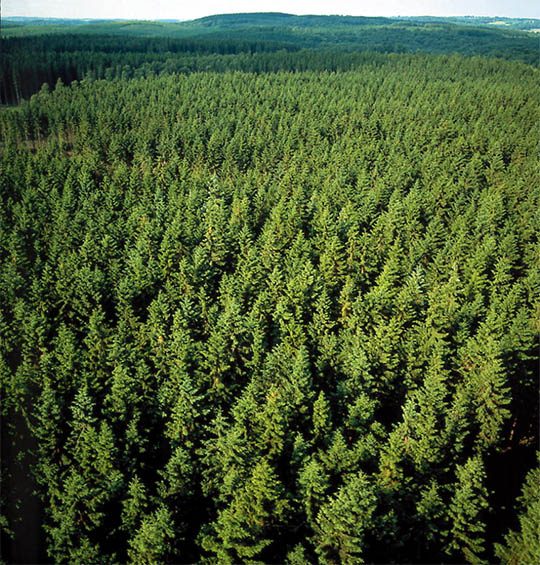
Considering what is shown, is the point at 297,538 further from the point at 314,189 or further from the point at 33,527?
the point at 314,189

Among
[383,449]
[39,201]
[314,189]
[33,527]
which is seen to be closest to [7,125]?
[39,201]

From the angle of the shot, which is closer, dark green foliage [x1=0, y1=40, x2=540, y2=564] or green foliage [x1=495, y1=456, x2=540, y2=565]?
green foliage [x1=495, y1=456, x2=540, y2=565]

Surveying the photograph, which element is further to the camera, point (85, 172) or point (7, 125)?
point (7, 125)

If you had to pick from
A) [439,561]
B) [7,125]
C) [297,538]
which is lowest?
[439,561]

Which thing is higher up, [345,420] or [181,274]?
[181,274]

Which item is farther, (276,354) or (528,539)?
(276,354)

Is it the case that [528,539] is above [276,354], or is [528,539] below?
below

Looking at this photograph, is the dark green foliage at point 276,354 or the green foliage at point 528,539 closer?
the green foliage at point 528,539

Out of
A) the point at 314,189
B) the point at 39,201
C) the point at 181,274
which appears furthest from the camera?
the point at 314,189
